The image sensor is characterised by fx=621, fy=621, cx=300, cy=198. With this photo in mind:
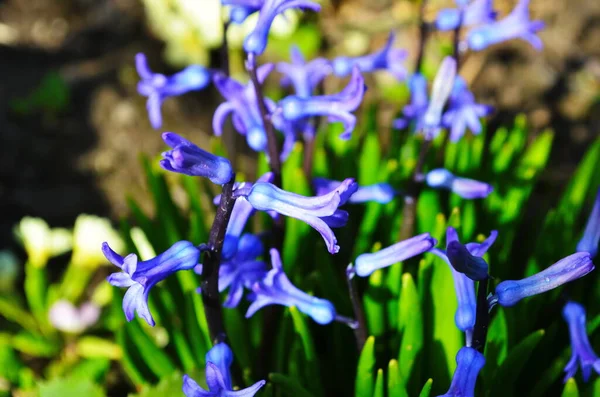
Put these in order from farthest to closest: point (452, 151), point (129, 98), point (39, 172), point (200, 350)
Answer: point (129, 98), point (39, 172), point (452, 151), point (200, 350)

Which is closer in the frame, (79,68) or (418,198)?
(418,198)

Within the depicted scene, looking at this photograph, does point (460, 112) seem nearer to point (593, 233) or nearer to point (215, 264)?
point (593, 233)

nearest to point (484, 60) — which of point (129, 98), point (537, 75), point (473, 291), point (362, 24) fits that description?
point (537, 75)

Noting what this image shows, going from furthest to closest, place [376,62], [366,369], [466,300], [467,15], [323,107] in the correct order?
1. [376,62]
2. [467,15]
3. [323,107]
4. [366,369]
5. [466,300]

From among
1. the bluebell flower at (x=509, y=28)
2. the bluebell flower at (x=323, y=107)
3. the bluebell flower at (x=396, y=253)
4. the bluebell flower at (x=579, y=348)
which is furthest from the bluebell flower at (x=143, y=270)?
the bluebell flower at (x=509, y=28)

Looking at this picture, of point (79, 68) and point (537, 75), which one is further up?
point (79, 68)

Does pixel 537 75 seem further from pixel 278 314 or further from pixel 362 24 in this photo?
pixel 278 314

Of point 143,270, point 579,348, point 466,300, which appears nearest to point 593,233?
point 579,348
